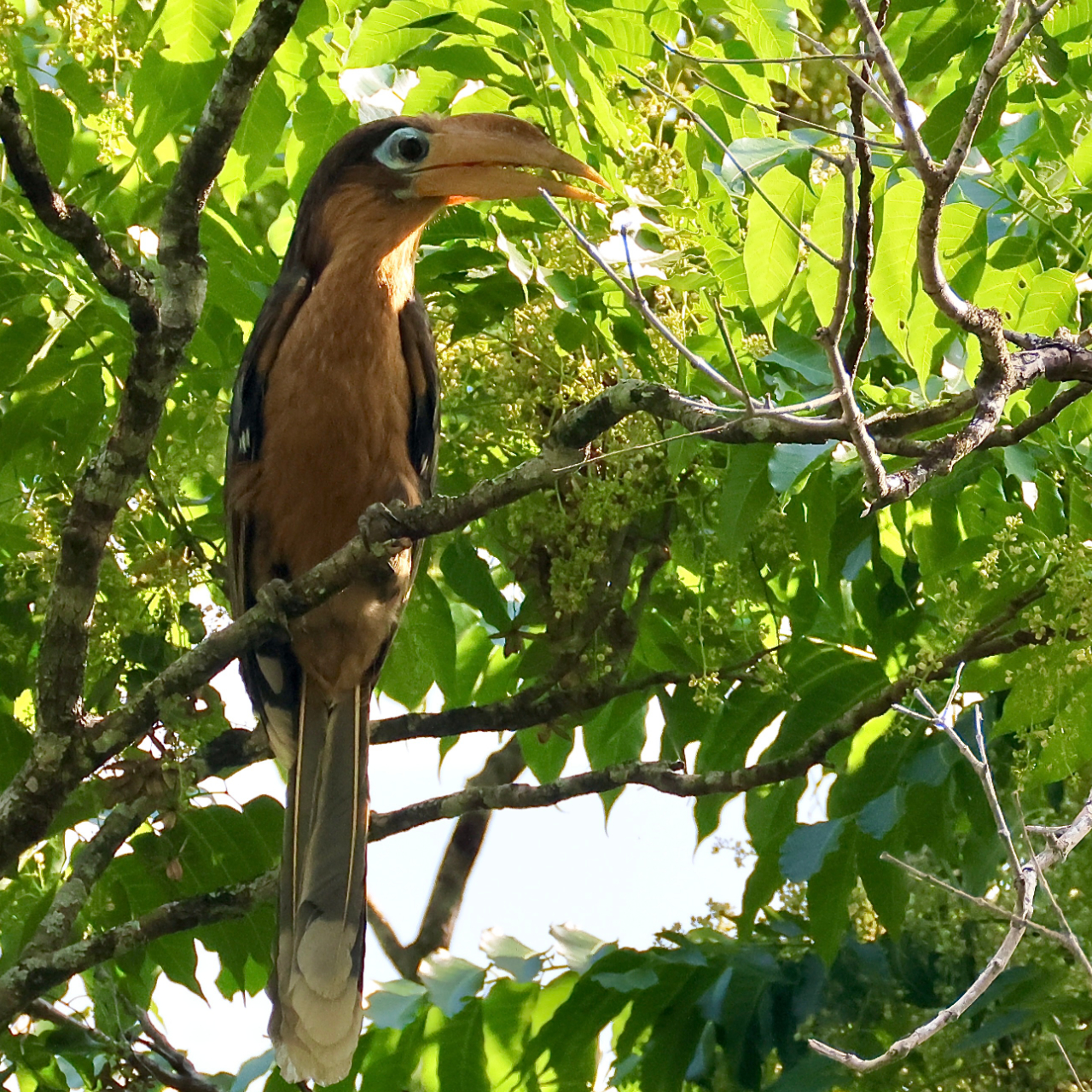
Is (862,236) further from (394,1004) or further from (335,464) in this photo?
(394,1004)

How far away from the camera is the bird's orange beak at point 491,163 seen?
118 inches

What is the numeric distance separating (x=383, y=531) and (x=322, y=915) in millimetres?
1277

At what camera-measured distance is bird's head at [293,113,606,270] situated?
319 centimetres

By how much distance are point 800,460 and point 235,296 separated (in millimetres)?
1605

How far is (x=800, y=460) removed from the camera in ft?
9.19

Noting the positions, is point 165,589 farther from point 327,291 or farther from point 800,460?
point 800,460

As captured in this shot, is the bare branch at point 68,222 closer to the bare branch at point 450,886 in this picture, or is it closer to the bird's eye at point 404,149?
the bird's eye at point 404,149

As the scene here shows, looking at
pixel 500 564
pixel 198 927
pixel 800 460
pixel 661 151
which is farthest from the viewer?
pixel 500 564

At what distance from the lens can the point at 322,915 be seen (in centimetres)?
350

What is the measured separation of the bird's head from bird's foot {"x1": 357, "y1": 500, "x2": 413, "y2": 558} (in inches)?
34.1

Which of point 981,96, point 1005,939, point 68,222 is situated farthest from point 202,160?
point 1005,939

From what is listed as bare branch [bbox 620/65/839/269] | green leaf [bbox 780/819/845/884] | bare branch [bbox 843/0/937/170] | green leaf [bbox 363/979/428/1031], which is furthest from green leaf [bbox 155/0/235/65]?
green leaf [bbox 363/979/428/1031]

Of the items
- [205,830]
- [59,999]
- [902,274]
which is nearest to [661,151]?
[902,274]

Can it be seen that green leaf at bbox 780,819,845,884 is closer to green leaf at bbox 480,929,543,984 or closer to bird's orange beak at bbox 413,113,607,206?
green leaf at bbox 480,929,543,984
